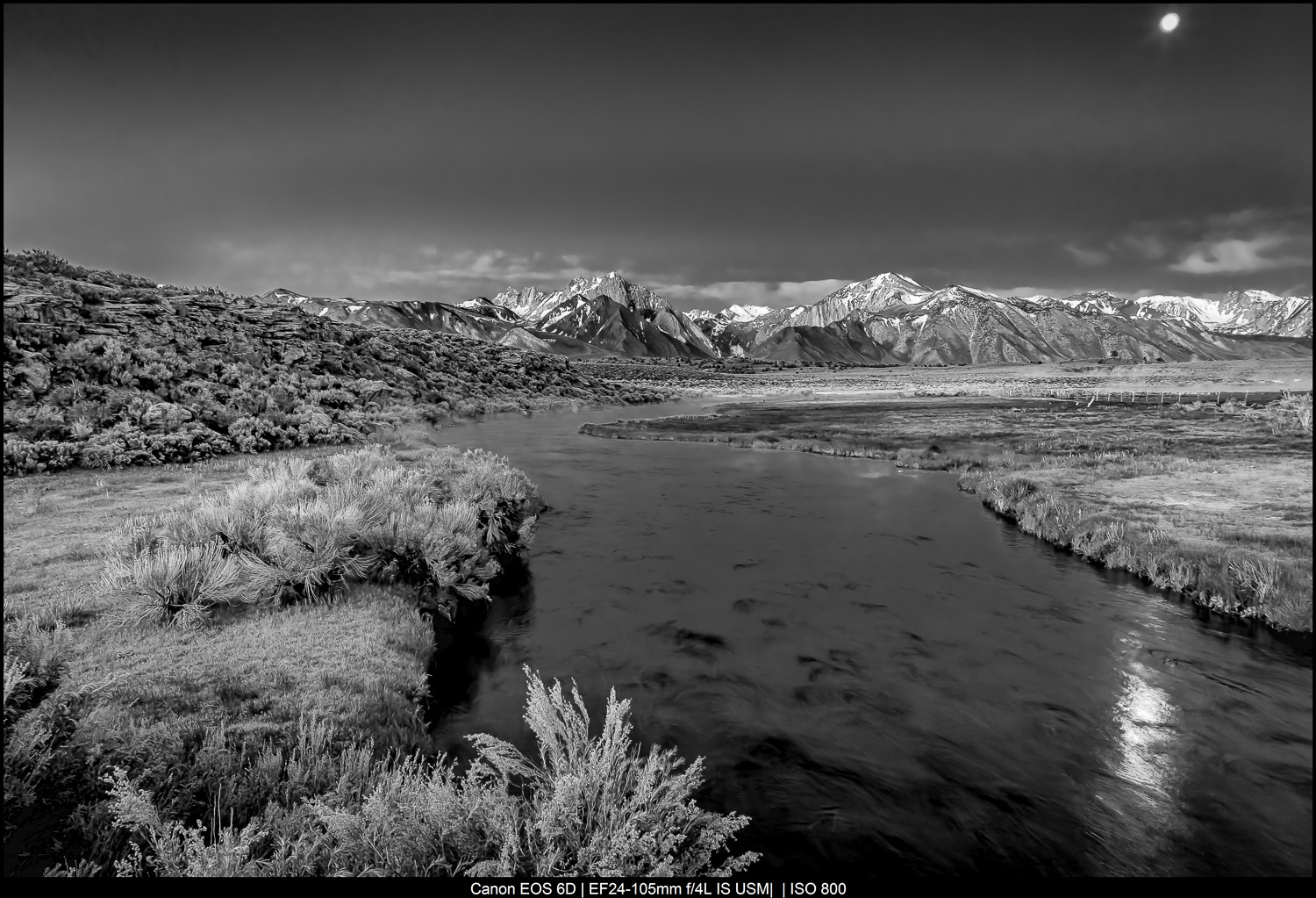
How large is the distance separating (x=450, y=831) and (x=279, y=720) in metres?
3.13

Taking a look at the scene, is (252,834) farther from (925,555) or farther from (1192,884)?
(925,555)

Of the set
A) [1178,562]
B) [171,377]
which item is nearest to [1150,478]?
[1178,562]

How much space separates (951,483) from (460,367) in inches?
2288

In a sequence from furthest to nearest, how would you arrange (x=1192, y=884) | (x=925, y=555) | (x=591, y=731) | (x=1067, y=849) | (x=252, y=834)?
(x=925, y=555) → (x=591, y=731) → (x=1067, y=849) → (x=1192, y=884) → (x=252, y=834)

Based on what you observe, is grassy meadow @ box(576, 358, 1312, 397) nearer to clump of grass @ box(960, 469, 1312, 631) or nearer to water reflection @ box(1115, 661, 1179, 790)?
clump of grass @ box(960, 469, 1312, 631)

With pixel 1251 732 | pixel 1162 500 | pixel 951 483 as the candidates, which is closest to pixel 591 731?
pixel 1251 732

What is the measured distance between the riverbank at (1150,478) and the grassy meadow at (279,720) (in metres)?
6.73

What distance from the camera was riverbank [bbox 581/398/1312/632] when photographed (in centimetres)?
1080

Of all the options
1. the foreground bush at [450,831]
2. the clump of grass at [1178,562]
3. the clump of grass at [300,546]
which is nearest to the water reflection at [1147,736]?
the clump of grass at [1178,562]

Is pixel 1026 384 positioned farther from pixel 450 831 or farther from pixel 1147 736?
pixel 450 831

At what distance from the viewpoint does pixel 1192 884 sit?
221 inches

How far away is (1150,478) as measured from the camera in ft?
64.1

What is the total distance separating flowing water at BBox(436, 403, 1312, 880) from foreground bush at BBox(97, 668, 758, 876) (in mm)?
1647

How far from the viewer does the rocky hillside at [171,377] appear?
754 inches
